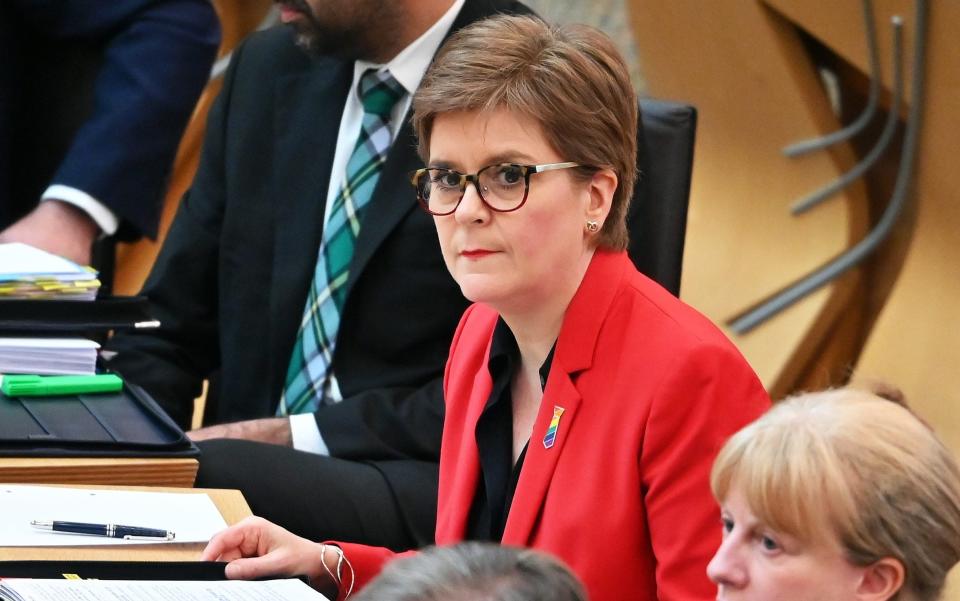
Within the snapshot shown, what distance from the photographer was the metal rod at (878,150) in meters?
3.11

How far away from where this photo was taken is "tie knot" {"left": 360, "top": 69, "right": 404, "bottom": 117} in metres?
2.40

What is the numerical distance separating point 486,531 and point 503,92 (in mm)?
523

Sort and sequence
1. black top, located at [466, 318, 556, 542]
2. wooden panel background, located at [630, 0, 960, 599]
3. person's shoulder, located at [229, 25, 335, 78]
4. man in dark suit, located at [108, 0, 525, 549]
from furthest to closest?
wooden panel background, located at [630, 0, 960, 599] < person's shoulder, located at [229, 25, 335, 78] < man in dark suit, located at [108, 0, 525, 549] < black top, located at [466, 318, 556, 542]

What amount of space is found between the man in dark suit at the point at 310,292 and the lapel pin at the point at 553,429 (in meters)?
0.50

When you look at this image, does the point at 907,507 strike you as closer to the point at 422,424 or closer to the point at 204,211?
the point at 422,424

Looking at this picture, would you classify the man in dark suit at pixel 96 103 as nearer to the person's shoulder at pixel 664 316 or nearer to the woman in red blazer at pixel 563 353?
the woman in red blazer at pixel 563 353

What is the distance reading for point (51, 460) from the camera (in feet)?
5.67

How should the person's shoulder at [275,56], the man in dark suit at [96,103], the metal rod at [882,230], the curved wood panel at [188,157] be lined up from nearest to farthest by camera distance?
the person's shoulder at [275,56] → the man in dark suit at [96,103] → the metal rod at [882,230] → the curved wood panel at [188,157]

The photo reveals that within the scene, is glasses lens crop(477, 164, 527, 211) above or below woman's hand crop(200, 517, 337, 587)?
above

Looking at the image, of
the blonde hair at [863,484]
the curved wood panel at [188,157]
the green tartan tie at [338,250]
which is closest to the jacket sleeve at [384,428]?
the green tartan tie at [338,250]

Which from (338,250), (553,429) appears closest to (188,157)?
(338,250)

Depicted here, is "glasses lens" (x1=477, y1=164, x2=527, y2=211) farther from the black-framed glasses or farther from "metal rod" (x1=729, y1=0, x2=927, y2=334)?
"metal rod" (x1=729, y1=0, x2=927, y2=334)

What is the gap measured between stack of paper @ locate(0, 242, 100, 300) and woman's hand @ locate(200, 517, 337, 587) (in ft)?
2.07

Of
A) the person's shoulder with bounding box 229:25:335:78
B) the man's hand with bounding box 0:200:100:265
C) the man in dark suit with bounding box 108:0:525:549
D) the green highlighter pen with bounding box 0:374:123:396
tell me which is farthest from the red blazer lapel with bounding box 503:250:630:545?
the man's hand with bounding box 0:200:100:265
